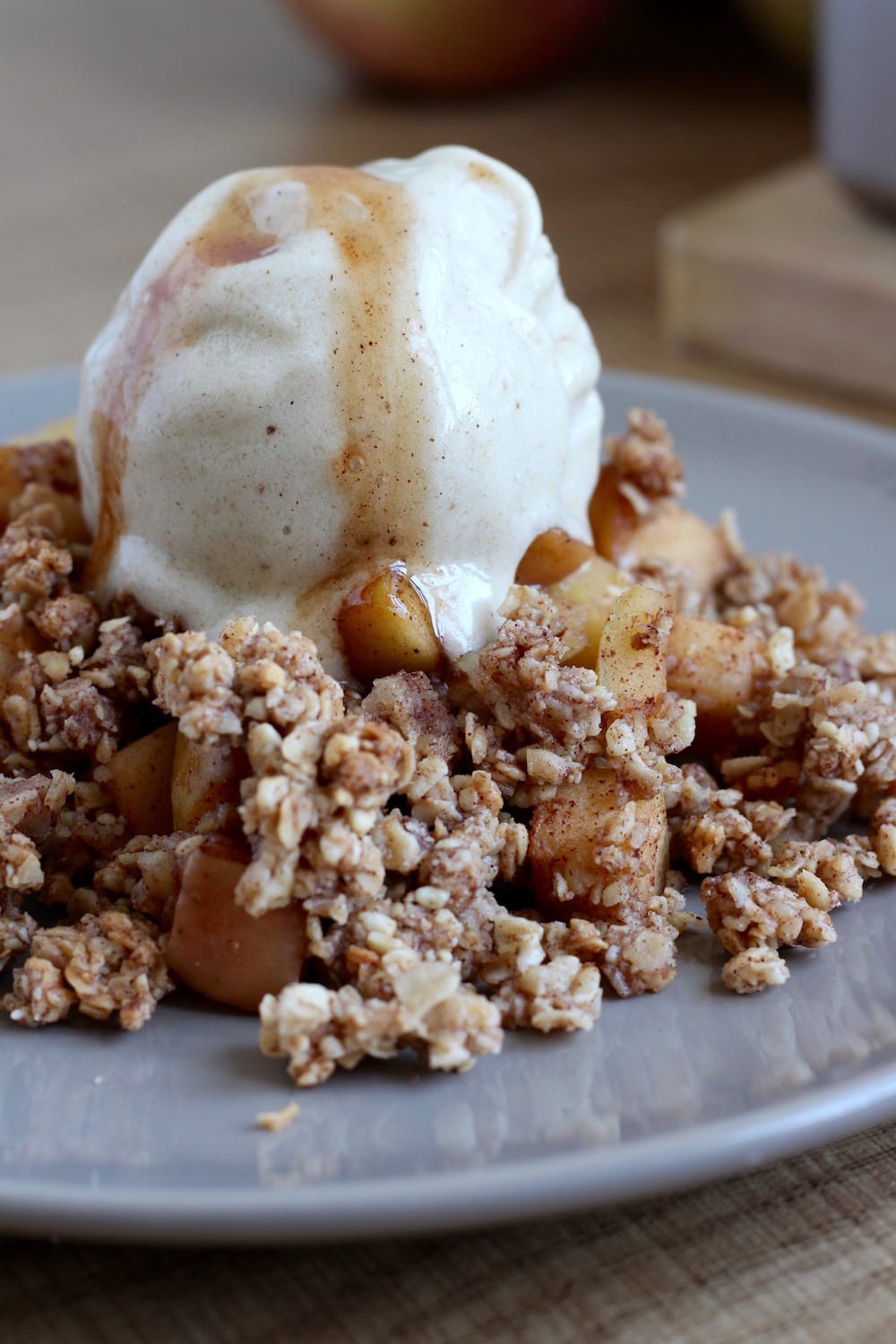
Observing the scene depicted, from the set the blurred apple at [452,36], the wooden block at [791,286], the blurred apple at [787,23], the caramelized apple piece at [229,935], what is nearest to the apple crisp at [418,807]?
the caramelized apple piece at [229,935]

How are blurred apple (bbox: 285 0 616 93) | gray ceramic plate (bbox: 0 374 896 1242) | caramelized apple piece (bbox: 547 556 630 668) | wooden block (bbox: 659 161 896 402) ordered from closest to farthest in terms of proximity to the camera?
gray ceramic plate (bbox: 0 374 896 1242) → caramelized apple piece (bbox: 547 556 630 668) → wooden block (bbox: 659 161 896 402) → blurred apple (bbox: 285 0 616 93)

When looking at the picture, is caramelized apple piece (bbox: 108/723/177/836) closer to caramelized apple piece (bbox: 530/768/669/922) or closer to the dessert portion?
the dessert portion

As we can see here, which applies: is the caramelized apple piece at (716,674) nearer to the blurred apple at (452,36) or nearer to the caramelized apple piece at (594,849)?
the caramelized apple piece at (594,849)

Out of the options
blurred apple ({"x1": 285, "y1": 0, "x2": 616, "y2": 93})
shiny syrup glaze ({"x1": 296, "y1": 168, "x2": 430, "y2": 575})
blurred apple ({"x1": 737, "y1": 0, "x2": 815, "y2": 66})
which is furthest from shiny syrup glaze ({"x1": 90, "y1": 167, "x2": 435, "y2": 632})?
blurred apple ({"x1": 737, "y1": 0, "x2": 815, "y2": 66})

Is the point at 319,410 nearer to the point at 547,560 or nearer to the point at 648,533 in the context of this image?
the point at 547,560

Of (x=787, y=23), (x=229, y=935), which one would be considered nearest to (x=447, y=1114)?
(x=229, y=935)

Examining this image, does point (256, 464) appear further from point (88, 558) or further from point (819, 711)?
point (819, 711)

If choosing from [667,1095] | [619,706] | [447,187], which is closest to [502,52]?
[447,187]
